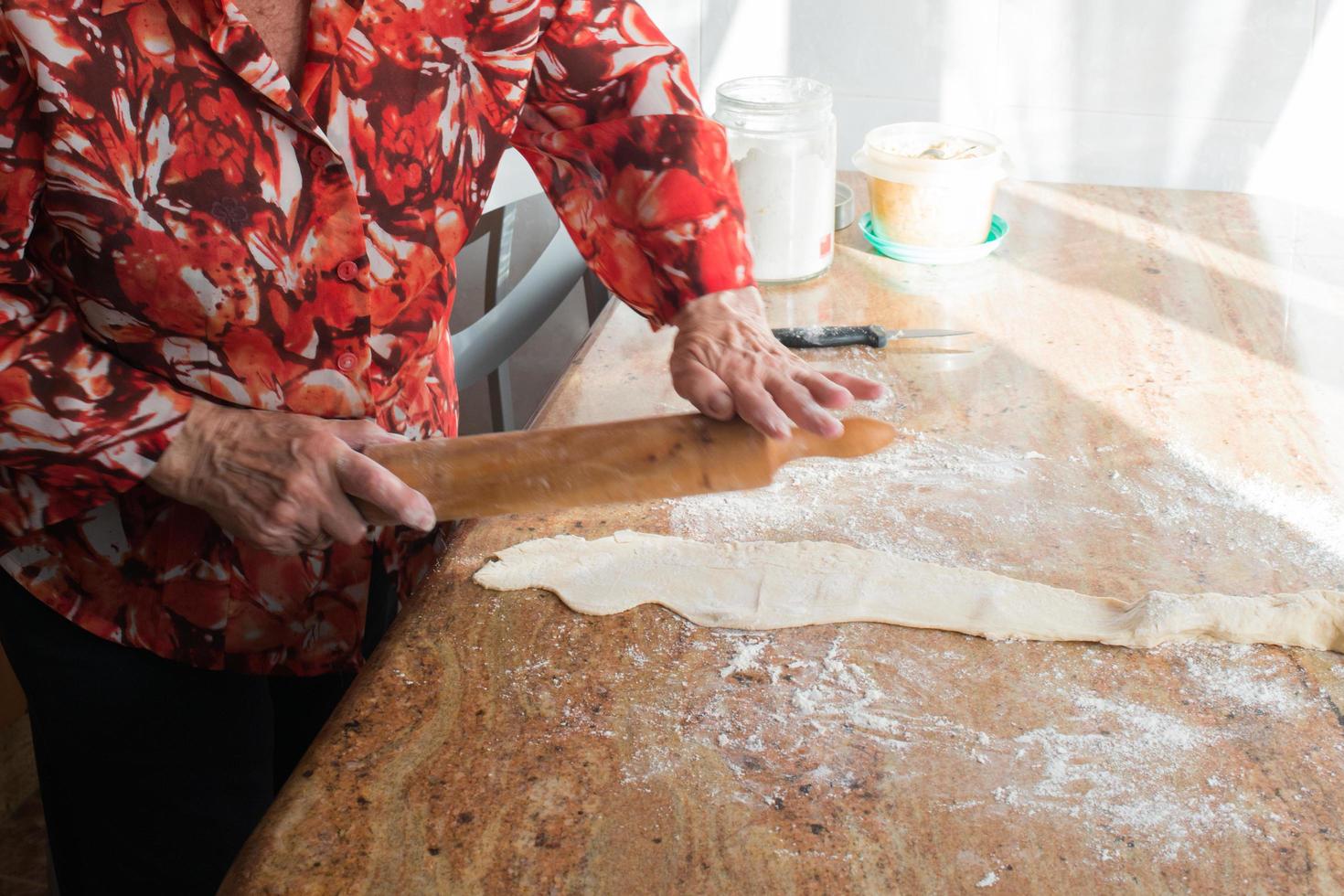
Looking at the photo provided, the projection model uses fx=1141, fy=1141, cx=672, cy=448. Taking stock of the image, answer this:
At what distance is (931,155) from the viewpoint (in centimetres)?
202

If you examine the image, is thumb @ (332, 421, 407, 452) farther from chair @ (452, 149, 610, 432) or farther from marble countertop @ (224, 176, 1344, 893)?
chair @ (452, 149, 610, 432)

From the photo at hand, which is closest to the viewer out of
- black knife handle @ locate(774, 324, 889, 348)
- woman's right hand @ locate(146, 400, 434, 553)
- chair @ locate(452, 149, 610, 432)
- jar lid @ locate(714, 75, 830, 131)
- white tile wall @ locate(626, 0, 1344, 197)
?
woman's right hand @ locate(146, 400, 434, 553)

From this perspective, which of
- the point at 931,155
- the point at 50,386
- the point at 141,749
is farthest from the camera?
the point at 931,155

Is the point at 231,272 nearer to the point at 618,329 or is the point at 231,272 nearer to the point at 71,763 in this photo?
the point at 71,763

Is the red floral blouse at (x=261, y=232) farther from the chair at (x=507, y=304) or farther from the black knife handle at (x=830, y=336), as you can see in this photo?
the chair at (x=507, y=304)

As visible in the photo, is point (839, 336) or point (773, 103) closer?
point (839, 336)

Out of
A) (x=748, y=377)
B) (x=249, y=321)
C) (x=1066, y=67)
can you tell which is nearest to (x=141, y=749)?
(x=249, y=321)

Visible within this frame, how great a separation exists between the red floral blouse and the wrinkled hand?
0.05 meters

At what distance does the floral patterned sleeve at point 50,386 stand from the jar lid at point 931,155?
1.31 meters

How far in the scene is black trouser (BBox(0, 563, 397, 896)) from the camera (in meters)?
1.25

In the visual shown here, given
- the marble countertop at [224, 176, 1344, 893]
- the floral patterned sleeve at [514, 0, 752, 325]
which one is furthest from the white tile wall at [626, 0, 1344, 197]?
the floral patterned sleeve at [514, 0, 752, 325]

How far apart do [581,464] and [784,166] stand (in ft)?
3.07

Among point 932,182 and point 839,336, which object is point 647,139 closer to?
point 839,336

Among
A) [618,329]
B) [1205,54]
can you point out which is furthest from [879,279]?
[1205,54]
